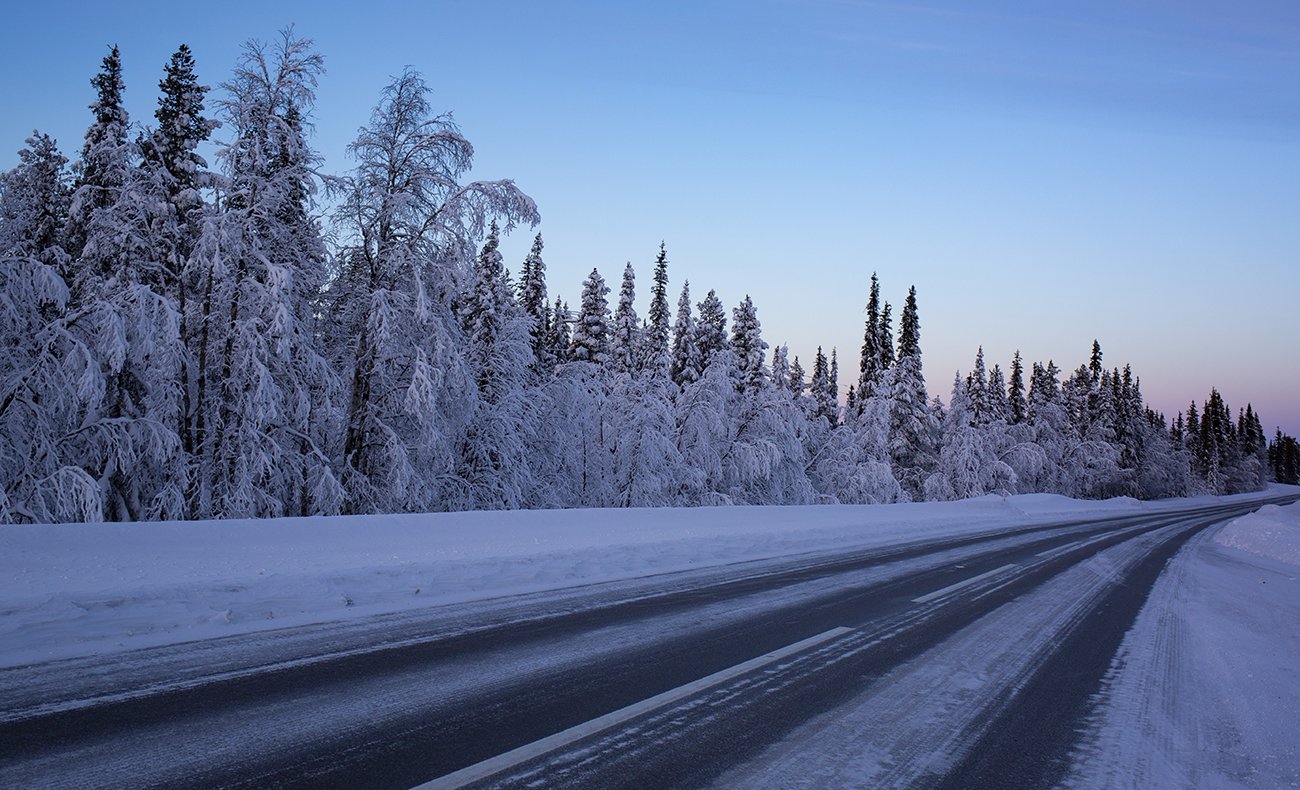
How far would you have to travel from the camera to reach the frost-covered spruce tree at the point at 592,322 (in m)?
33.9

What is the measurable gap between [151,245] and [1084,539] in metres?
25.7

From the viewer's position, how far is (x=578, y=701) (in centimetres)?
403

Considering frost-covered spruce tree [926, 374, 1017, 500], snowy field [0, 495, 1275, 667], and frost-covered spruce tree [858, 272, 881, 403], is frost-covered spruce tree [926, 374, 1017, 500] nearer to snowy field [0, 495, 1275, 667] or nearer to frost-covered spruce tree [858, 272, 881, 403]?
frost-covered spruce tree [858, 272, 881, 403]

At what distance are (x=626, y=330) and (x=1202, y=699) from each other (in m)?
33.4

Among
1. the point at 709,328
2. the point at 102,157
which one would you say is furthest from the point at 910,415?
the point at 102,157

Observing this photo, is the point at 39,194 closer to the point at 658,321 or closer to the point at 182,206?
the point at 182,206

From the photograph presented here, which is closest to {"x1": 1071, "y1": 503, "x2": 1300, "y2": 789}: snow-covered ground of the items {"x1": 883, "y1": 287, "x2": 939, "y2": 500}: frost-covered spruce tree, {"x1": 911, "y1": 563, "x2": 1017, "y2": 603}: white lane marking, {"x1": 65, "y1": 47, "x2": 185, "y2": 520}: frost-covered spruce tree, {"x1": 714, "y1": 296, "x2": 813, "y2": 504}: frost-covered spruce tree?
{"x1": 911, "y1": 563, "x2": 1017, "y2": 603}: white lane marking

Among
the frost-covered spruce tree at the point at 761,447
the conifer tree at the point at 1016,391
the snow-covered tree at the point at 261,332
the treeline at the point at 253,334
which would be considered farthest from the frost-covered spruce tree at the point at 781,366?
the conifer tree at the point at 1016,391

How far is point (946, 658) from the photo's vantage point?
546 cm

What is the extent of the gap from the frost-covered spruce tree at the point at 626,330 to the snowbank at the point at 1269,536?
24149 mm

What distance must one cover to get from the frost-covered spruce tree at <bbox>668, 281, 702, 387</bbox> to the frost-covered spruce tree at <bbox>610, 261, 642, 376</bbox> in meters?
2.27

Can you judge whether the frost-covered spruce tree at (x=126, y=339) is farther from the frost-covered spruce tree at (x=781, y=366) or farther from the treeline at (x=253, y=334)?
the frost-covered spruce tree at (x=781, y=366)

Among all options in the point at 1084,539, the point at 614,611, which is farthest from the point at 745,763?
the point at 1084,539

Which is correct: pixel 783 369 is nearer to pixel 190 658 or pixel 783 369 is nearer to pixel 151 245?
pixel 151 245
